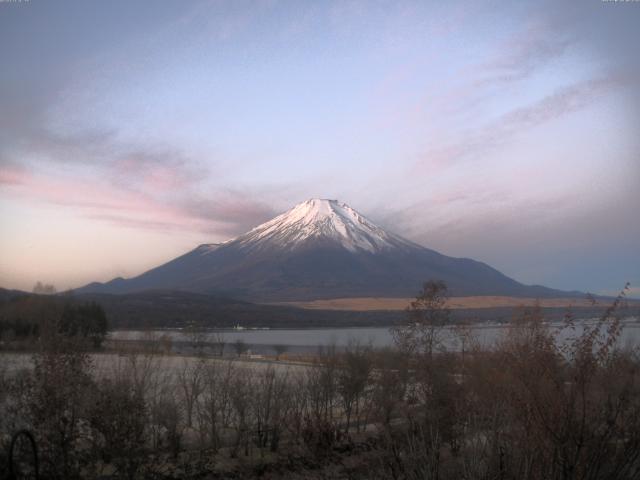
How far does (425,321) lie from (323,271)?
140 m

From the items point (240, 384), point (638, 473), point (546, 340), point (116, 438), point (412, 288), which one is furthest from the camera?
point (412, 288)

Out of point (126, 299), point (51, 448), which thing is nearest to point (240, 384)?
point (51, 448)

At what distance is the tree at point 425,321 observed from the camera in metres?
26.5

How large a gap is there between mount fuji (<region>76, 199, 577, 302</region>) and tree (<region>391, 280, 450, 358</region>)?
370 ft

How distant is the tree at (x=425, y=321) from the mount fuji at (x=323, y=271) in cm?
11279

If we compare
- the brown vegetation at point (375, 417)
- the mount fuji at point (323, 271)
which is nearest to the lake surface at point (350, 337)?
the brown vegetation at point (375, 417)

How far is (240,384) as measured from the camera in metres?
17.8

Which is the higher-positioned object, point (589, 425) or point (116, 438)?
point (589, 425)

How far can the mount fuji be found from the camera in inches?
5930

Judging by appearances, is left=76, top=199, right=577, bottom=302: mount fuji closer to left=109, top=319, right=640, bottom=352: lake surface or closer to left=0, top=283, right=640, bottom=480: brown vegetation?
left=109, top=319, right=640, bottom=352: lake surface

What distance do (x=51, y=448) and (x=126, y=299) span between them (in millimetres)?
103210

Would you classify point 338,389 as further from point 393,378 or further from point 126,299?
point 126,299

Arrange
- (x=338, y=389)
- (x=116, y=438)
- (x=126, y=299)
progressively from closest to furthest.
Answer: (x=116, y=438)
(x=338, y=389)
(x=126, y=299)

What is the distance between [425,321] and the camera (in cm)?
2727
